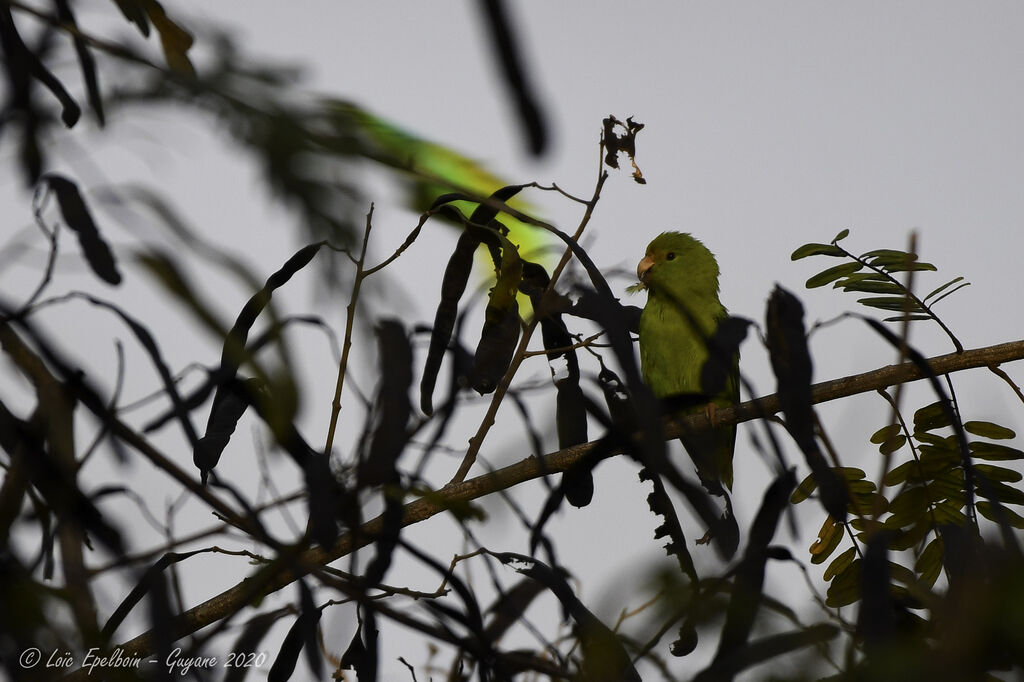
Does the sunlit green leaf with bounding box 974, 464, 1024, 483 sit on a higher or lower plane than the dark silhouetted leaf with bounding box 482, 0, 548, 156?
higher

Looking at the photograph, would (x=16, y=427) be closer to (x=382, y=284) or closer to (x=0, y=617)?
(x=0, y=617)

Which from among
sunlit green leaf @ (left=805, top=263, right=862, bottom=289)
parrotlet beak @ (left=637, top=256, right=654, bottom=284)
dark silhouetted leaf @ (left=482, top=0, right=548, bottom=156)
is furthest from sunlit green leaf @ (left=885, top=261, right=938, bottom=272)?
parrotlet beak @ (left=637, top=256, right=654, bottom=284)

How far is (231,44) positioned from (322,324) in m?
0.58

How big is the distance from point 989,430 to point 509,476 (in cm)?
97

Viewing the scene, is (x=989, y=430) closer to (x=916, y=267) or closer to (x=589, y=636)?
(x=916, y=267)

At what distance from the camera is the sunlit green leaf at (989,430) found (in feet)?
5.75

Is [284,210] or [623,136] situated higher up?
[623,136]

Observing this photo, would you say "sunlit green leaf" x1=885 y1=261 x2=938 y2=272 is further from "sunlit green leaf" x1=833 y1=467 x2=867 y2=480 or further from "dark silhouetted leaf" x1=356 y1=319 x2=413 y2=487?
"dark silhouetted leaf" x1=356 y1=319 x2=413 y2=487

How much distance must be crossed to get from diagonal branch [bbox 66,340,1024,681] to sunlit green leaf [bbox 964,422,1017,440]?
260 millimetres

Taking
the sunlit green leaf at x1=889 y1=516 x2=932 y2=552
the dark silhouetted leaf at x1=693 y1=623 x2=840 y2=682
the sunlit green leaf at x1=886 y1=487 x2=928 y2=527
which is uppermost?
the sunlit green leaf at x1=886 y1=487 x2=928 y2=527

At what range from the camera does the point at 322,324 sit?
125cm

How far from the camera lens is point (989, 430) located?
5.80ft

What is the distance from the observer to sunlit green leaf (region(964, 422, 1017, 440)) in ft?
5.75

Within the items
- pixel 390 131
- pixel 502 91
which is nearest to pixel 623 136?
pixel 390 131
